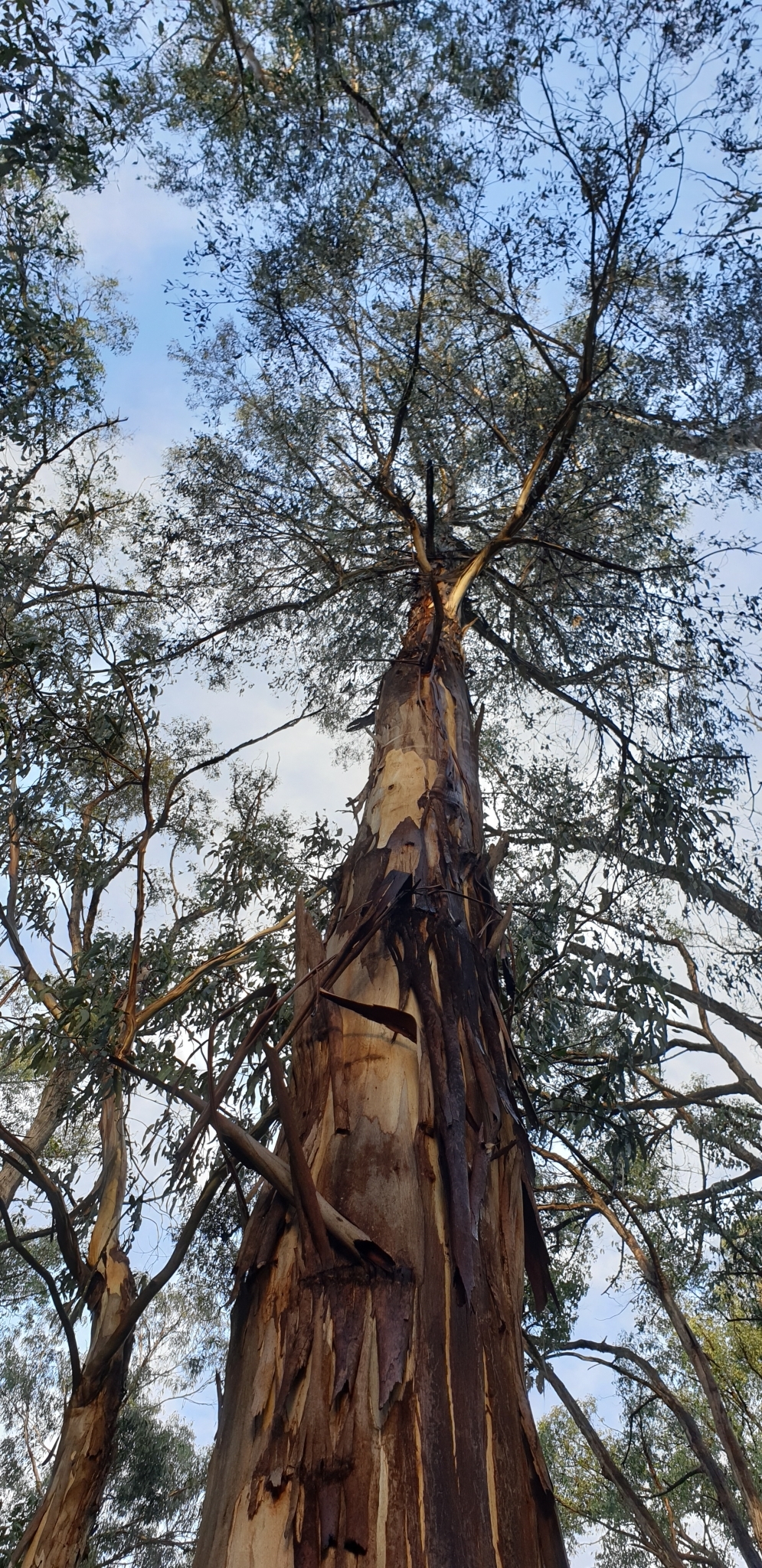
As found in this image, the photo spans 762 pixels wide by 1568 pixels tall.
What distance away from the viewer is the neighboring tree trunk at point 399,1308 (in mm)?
1187

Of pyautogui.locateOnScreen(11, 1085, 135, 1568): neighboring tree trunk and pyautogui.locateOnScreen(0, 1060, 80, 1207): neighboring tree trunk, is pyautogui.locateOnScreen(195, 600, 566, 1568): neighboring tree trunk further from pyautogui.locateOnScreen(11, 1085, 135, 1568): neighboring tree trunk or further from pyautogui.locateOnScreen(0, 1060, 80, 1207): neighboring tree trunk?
pyautogui.locateOnScreen(0, 1060, 80, 1207): neighboring tree trunk

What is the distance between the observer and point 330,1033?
1.92 m

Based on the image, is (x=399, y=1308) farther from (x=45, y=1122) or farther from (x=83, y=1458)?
(x=45, y=1122)

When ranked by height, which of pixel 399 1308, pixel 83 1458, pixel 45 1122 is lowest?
pixel 83 1458

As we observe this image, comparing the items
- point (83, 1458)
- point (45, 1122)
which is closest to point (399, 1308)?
point (83, 1458)

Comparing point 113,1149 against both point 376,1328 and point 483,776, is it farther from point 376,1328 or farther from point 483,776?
point 376,1328

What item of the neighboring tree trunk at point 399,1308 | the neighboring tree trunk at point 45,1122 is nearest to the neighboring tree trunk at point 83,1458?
the neighboring tree trunk at point 45,1122

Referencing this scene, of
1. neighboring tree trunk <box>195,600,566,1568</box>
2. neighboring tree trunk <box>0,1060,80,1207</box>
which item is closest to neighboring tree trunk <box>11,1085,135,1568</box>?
neighboring tree trunk <box>0,1060,80,1207</box>

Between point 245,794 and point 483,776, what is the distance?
2014 millimetres

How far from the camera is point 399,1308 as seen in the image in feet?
4.54

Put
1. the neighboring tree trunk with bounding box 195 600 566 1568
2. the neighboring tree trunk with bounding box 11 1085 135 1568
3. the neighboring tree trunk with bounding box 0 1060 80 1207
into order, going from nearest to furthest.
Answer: the neighboring tree trunk with bounding box 195 600 566 1568
the neighboring tree trunk with bounding box 11 1085 135 1568
the neighboring tree trunk with bounding box 0 1060 80 1207

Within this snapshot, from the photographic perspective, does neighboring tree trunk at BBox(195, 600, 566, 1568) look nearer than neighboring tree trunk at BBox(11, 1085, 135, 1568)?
Yes

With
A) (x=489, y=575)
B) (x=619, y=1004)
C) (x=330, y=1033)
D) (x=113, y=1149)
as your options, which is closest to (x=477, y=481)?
(x=489, y=575)

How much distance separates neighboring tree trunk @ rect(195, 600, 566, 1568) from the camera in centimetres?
119
